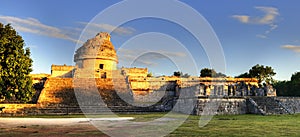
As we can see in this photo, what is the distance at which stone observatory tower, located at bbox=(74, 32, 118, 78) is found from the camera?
4247cm

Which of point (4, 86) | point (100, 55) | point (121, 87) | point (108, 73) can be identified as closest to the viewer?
point (4, 86)

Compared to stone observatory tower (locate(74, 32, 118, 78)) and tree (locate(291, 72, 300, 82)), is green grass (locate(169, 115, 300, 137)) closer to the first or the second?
stone observatory tower (locate(74, 32, 118, 78))

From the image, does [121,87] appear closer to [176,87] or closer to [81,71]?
[176,87]

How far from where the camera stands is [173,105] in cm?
2506

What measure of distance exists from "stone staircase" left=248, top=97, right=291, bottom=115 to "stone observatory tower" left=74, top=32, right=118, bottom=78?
23.5 metres

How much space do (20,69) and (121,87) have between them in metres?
14.7

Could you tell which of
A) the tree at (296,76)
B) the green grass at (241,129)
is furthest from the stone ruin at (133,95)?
the tree at (296,76)

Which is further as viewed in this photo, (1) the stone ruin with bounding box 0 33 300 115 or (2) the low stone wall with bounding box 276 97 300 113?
(2) the low stone wall with bounding box 276 97 300 113

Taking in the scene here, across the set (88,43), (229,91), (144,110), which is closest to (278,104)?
(229,91)

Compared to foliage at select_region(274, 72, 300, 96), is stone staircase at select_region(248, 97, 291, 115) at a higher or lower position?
lower

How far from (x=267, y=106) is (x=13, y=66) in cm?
1636

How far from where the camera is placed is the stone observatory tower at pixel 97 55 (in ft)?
139

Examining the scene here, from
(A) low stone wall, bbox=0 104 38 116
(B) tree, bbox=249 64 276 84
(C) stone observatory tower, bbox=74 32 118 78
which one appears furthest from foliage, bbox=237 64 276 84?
(A) low stone wall, bbox=0 104 38 116

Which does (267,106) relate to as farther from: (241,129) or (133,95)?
(133,95)
